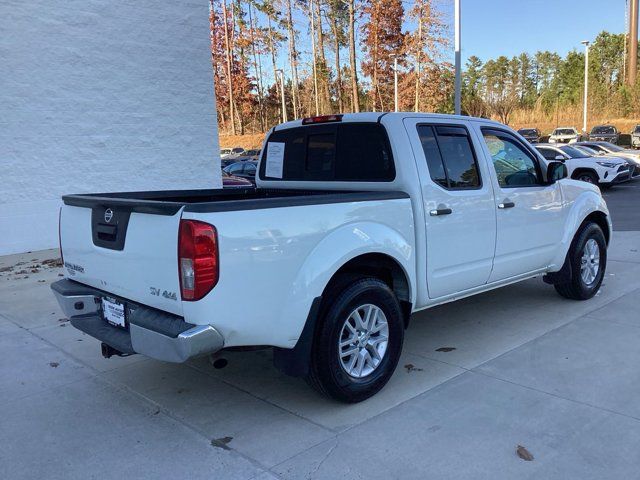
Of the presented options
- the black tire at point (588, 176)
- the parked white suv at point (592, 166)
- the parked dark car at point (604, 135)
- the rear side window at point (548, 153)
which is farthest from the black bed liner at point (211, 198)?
the parked dark car at point (604, 135)

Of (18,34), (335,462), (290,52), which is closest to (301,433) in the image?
(335,462)

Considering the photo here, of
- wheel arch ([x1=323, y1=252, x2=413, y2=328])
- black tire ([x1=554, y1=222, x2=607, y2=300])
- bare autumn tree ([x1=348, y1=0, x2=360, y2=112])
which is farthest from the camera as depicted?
bare autumn tree ([x1=348, y1=0, x2=360, y2=112])

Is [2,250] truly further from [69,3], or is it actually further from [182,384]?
[182,384]

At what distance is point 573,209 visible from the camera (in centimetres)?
570

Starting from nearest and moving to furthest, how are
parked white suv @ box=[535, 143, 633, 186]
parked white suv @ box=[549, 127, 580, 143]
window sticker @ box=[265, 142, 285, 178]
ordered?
window sticker @ box=[265, 142, 285, 178]
parked white suv @ box=[535, 143, 633, 186]
parked white suv @ box=[549, 127, 580, 143]

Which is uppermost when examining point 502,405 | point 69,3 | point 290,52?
point 290,52

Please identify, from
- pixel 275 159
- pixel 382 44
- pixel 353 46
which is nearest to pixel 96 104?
pixel 275 159

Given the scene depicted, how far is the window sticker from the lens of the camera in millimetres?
5189

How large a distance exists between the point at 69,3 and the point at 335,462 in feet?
32.4

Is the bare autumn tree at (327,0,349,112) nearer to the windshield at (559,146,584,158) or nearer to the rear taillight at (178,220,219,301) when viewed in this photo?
the windshield at (559,146,584,158)

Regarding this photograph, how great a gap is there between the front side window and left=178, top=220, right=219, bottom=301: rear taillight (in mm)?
2919

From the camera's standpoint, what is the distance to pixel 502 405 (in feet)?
11.9

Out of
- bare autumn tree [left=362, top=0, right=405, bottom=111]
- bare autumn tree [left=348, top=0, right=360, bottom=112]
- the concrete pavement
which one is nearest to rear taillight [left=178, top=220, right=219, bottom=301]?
the concrete pavement

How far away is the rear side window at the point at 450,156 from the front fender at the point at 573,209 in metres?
1.53
